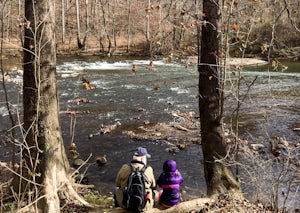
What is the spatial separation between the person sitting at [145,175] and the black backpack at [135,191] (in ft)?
0.24

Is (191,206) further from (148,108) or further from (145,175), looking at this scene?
(148,108)

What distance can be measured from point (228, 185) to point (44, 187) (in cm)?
269

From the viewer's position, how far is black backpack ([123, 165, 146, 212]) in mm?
4977

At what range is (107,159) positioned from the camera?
9.45 m

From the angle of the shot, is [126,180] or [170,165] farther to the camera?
[170,165]

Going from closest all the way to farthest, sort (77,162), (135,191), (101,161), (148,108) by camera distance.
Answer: (135,191) < (77,162) < (101,161) < (148,108)

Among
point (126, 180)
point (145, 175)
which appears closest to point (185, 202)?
point (145, 175)

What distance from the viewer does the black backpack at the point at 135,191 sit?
4.98 m

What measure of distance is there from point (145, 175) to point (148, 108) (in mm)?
9068

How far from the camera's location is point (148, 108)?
46.3ft

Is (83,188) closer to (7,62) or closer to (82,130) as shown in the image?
(82,130)

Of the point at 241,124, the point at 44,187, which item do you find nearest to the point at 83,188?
the point at 44,187

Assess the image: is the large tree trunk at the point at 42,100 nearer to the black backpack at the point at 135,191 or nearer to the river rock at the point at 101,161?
the black backpack at the point at 135,191

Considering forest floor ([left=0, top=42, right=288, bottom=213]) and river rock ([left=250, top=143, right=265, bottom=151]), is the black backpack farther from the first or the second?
river rock ([left=250, top=143, right=265, bottom=151])
